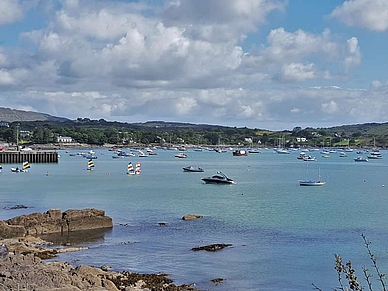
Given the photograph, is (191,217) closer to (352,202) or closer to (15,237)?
(15,237)

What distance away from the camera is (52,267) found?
2317 centimetres

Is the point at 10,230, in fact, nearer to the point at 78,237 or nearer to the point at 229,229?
the point at 78,237

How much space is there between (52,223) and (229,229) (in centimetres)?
1199

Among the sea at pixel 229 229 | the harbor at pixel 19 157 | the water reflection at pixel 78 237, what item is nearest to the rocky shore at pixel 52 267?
the water reflection at pixel 78 237

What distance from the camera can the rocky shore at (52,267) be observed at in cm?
2114

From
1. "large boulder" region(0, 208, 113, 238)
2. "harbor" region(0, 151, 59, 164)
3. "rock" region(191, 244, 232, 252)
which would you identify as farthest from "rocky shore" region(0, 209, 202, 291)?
"harbor" region(0, 151, 59, 164)

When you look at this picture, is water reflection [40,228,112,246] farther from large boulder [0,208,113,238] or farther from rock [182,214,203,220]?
rock [182,214,203,220]

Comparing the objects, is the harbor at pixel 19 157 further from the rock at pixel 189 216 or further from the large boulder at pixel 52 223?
the large boulder at pixel 52 223

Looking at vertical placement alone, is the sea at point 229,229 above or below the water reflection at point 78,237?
below

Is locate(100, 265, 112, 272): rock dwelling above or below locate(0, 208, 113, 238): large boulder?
below

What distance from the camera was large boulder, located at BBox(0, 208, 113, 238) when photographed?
3706cm

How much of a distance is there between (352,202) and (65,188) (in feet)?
114

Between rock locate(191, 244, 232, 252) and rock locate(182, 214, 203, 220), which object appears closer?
rock locate(191, 244, 232, 252)

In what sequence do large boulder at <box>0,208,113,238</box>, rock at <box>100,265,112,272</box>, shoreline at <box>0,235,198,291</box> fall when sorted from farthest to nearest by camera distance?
large boulder at <box>0,208,113,238</box>, rock at <box>100,265,112,272</box>, shoreline at <box>0,235,198,291</box>
